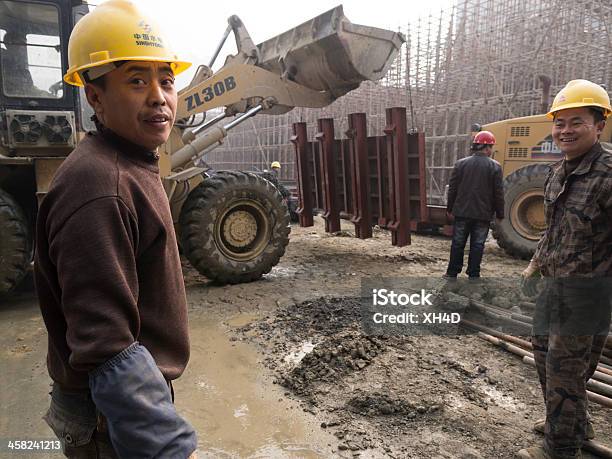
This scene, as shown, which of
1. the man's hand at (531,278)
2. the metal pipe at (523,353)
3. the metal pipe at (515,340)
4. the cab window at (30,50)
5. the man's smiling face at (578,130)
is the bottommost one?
the metal pipe at (523,353)

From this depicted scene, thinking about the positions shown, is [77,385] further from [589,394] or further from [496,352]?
[496,352]

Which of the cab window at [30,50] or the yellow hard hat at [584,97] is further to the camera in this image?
the cab window at [30,50]

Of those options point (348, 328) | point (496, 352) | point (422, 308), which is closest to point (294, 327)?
point (348, 328)

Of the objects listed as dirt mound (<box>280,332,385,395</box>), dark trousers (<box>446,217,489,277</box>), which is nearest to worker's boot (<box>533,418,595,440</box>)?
dirt mound (<box>280,332,385,395</box>)

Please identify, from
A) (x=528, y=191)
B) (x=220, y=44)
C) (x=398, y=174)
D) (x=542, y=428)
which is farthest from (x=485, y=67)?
(x=542, y=428)

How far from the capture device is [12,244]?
4375 millimetres

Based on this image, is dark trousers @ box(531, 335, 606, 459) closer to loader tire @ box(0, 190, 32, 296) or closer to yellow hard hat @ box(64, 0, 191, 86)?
yellow hard hat @ box(64, 0, 191, 86)

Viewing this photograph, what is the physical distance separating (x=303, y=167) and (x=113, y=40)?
6.86 m

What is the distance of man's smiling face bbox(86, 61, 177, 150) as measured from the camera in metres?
1.14

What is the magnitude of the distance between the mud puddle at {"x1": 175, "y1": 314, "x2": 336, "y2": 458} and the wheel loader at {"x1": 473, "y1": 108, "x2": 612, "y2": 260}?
4.90m

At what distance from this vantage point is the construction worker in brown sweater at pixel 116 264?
0.96 m

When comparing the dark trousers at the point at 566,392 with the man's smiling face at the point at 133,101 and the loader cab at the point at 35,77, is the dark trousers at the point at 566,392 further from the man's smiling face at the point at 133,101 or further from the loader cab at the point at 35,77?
the loader cab at the point at 35,77

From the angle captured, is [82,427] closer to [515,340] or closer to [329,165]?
[515,340]

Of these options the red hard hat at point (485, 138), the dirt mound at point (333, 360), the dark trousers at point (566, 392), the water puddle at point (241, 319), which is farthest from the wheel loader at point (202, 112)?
the dark trousers at point (566, 392)
